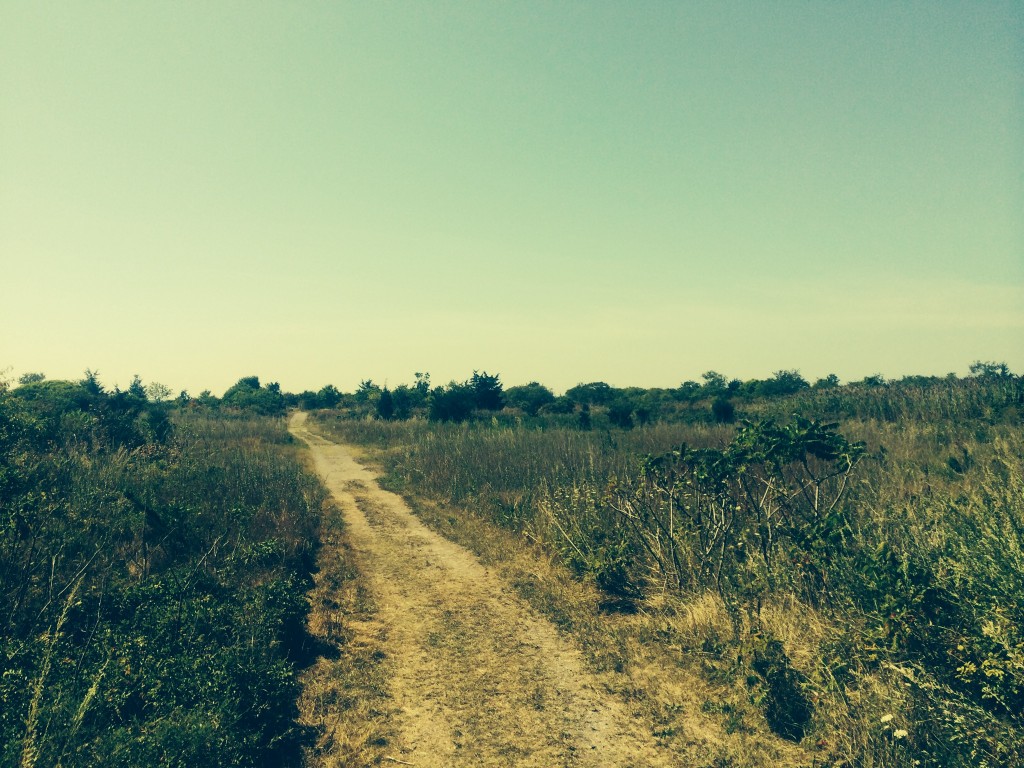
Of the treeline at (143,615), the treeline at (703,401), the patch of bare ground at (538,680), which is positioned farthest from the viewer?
the treeline at (703,401)

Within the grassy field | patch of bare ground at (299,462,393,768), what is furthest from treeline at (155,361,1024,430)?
patch of bare ground at (299,462,393,768)

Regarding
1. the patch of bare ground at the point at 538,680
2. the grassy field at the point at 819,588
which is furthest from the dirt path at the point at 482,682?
the grassy field at the point at 819,588

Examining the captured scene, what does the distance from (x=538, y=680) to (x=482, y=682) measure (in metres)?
0.48

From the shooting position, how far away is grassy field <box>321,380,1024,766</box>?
11.4 feet

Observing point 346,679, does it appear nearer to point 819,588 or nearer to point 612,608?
point 612,608

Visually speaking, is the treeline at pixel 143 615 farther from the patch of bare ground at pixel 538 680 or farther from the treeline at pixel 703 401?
the treeline at pixel 703 401

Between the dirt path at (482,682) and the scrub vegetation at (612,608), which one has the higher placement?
the scrub vegetation at (612,608)

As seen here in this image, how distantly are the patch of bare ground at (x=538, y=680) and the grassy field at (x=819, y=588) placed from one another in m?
0.06

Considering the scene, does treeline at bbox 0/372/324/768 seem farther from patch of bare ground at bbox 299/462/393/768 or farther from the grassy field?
the grassy field

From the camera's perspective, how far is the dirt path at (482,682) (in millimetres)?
3846

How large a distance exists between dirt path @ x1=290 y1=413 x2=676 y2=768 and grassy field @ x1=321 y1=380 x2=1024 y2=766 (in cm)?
50

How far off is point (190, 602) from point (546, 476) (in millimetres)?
7314

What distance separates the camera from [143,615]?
16.2ft

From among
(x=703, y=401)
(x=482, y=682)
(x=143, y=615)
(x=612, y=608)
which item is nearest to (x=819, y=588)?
(x=612, y=608)
